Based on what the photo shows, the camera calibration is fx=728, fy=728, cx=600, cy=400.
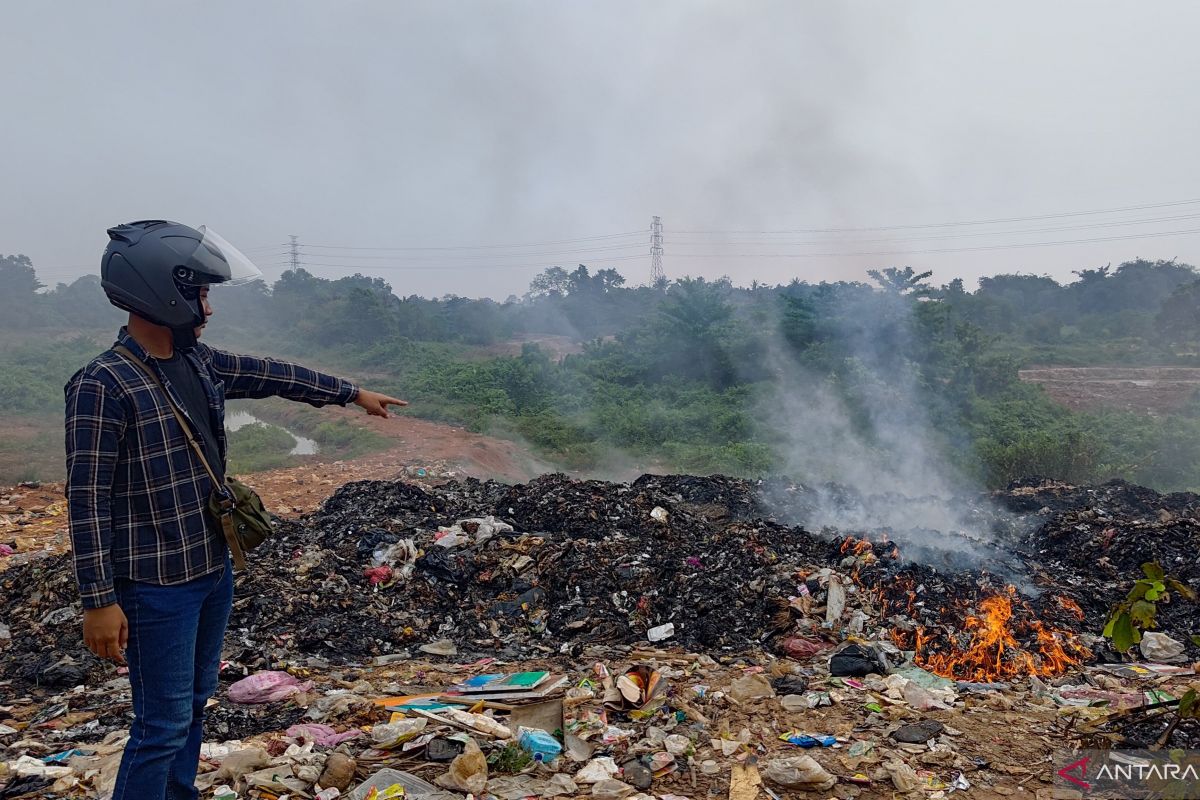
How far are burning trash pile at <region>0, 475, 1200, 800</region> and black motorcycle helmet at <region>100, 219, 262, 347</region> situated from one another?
5.81ft

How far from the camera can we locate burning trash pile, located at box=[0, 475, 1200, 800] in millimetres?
2959

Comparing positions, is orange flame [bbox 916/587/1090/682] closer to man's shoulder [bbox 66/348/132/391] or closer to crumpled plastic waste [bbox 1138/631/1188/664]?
crumpled plastic waste [bbox 1138/631/1188/664]

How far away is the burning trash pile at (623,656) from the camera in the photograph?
2959 millimetres

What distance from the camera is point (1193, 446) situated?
13.3 meters

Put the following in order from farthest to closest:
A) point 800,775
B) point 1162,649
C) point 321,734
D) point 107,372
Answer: point 1162,649, point 321,734, point 800,775, point 107,372

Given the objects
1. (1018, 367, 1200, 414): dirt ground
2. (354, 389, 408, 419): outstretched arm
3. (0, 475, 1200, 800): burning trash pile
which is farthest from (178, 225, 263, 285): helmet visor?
(1018, 367, 1200, 414): dirt ground

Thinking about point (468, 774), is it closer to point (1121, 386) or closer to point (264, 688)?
point (264, 688)

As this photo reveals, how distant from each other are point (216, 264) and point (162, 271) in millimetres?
155

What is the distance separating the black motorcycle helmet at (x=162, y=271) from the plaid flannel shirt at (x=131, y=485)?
0.11m

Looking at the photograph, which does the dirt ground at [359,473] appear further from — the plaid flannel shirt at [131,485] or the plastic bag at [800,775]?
the plastic bag at [800,775]

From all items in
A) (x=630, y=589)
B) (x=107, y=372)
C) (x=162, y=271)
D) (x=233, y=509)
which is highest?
(x=162, y=271)

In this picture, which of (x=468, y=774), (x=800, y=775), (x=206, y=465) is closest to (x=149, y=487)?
(x=206, y=465)

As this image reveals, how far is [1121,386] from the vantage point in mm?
20797

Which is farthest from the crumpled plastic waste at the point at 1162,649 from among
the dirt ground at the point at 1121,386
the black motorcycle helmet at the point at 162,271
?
the dirt ground at the point at 1121,386
